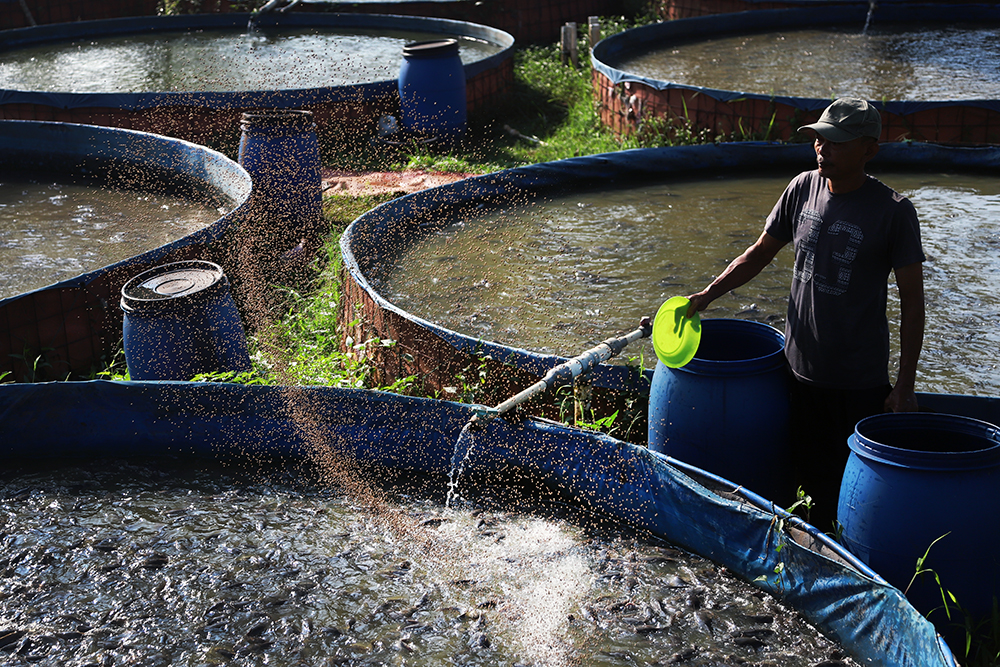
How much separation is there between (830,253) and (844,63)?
7316 mm

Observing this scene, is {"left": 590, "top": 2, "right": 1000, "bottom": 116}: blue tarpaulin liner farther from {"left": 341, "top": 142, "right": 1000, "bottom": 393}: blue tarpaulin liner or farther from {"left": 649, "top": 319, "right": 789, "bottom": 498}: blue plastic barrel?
{"left": 649, "top": 319, "right": 789, "bottom": 498}: blue plastic barrel

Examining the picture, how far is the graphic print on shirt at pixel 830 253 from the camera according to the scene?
2.97 m

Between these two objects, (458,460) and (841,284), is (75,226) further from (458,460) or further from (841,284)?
(841,284)

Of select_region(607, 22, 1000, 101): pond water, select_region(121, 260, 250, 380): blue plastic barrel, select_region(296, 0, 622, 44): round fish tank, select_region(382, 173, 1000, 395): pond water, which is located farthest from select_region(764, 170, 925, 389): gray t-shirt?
select_region(296, 0, 622, 44): round fish tank

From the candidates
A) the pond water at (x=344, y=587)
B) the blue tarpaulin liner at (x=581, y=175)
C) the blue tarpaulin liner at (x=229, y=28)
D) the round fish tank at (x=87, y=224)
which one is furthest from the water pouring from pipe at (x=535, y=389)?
the blue tarpaulin liner at (x=229, y=28)

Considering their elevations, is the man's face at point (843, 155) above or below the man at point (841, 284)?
above

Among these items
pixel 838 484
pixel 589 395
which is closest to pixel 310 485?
pixel 589 395

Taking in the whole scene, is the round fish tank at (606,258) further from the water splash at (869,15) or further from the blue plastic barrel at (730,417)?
the water splash at (869,15)

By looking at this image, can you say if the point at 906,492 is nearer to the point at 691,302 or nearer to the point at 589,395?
the point at 691,302

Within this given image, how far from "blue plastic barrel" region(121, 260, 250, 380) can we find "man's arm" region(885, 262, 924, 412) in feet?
10.2

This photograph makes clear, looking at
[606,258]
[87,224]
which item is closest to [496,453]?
[606,258]

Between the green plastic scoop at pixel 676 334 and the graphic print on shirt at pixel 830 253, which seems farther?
the green plastic scoop at pixel 676 334

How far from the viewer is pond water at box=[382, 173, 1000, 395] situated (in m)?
4.52

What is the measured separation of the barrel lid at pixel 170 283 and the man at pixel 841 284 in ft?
8.15
